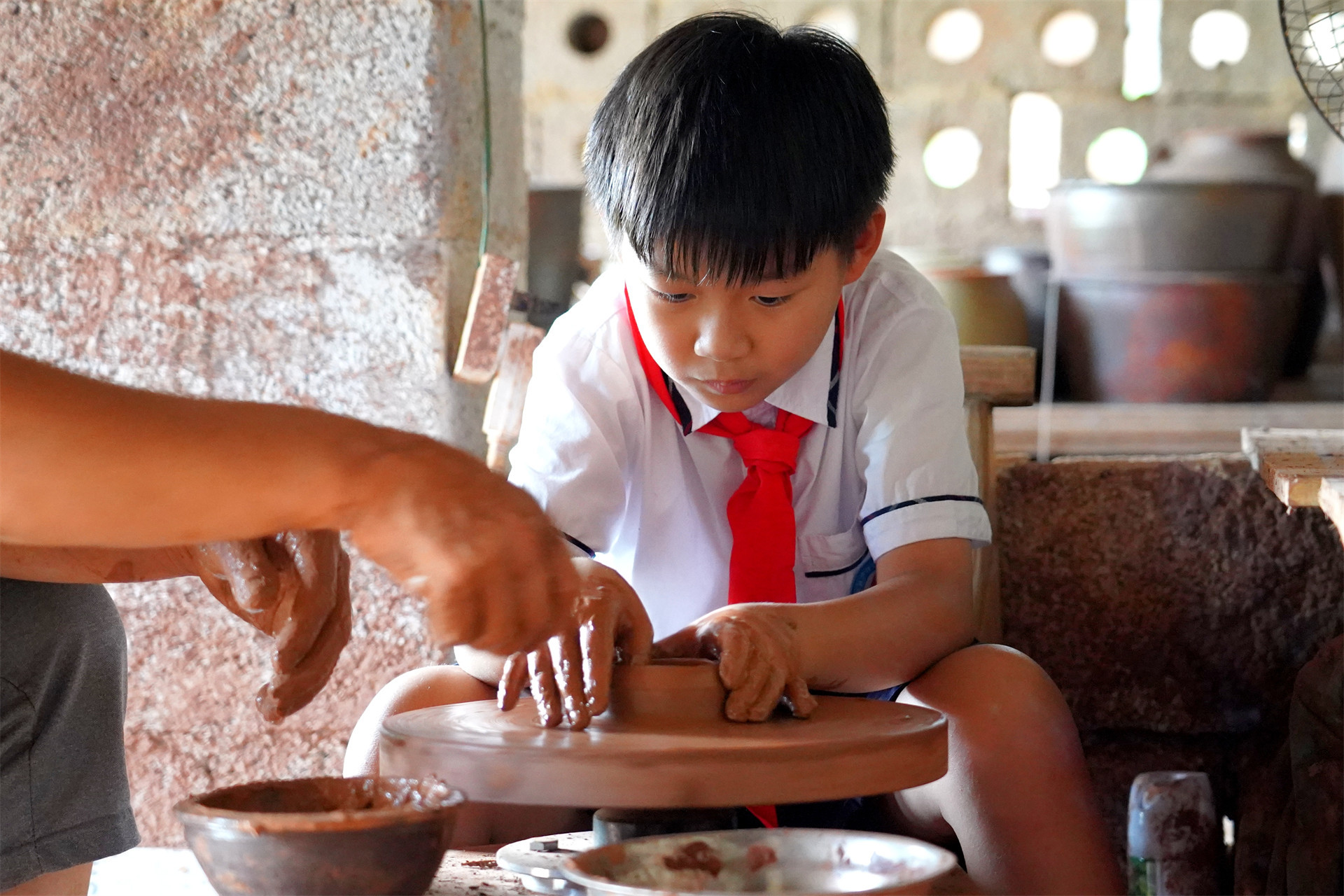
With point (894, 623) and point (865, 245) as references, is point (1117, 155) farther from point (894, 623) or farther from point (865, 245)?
point (894, 623)

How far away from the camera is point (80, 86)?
2.35 meters

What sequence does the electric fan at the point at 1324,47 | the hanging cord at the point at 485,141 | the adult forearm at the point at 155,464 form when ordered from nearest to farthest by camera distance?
the adult forearm at the point at 155,464, the electric fan at the point at 1324,47, the hanging cord at the point at 485,141

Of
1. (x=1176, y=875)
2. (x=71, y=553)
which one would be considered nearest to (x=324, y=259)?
(x=71, y=553)

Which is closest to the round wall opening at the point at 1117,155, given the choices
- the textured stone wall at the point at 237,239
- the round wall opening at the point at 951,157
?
the round wall opening at the point at 951,157

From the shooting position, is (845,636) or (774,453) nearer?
(845,636)

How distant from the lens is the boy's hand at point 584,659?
130 centimetres

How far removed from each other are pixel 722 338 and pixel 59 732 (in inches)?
33.3

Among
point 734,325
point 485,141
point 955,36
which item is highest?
point 955,36

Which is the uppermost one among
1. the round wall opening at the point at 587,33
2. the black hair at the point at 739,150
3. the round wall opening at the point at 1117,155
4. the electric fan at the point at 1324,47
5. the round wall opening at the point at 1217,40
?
the round wall opening at the point at 587,33

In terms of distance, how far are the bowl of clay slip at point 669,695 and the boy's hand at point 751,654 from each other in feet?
0.05

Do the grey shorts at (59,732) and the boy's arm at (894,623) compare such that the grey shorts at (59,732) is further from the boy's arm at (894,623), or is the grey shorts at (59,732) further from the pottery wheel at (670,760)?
the boy's arm at (894,623)

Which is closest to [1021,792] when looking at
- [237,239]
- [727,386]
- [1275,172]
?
[727,386]

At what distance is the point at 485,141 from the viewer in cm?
248

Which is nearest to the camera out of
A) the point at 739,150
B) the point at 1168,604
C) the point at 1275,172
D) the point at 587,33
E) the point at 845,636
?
the point at 845,636
